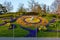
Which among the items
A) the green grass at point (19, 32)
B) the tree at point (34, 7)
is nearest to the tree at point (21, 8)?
the tree at point (34, 7)

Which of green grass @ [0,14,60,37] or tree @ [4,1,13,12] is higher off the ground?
tree @ [4,1,13,12]

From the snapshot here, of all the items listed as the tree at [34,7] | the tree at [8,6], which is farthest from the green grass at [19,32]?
the tree at [8,6]

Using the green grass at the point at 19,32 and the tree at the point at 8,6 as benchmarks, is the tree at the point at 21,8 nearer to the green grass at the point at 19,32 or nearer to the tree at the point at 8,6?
the tree at the point at 8,6

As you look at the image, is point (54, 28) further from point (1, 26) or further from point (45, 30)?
point (1, 26)

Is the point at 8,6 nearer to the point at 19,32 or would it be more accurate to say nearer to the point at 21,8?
the point at 21,8

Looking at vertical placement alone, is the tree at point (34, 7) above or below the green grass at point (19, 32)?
above

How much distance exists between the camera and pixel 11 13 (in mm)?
7484

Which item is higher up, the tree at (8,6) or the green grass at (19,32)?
the tree at (8,6)

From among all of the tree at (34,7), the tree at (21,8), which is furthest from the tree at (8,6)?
the tree at (34,7)

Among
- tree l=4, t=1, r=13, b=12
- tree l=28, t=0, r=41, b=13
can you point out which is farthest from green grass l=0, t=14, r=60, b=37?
tree l=4, t=1, r=13, b=12

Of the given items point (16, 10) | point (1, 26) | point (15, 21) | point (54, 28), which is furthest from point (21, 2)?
point (54, 28)

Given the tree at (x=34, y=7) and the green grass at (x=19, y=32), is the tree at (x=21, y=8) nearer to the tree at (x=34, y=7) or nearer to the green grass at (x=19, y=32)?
the tree at (x=34, y=7)

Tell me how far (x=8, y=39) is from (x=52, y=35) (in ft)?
6.47

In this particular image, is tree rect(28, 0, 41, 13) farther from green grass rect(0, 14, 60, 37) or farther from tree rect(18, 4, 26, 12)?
green grass rect(0, 14, 60, 37)
